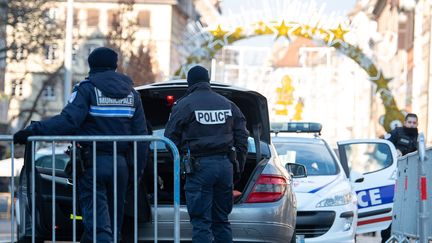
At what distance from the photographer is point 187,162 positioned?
9711 millimetres

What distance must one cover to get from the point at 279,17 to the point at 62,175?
79.9 feet

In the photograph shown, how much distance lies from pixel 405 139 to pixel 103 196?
976 cm

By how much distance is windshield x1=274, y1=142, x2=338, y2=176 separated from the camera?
1512cm

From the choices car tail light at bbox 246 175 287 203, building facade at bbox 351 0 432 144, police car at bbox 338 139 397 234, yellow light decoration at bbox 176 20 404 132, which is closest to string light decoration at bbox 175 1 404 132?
yellow light decoration at bbox 176 20 404 132

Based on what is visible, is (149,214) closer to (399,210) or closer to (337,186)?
(399,210)

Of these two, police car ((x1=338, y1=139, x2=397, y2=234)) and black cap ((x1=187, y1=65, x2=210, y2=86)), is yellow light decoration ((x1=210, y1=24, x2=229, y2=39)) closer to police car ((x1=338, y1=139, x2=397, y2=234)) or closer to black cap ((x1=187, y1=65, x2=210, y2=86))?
police car ((x1=338, y1=139, x2=397, y2=234))

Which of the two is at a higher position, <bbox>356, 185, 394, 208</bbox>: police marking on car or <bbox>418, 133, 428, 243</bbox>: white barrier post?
<bbox>418, 133, 428, 243</bbox>: white barrier post

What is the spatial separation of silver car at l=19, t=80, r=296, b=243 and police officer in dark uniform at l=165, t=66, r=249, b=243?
0.22m

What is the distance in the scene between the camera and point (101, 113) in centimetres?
917

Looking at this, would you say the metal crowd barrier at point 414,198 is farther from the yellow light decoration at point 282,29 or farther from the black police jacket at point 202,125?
the yellow light decoration at point 282,29

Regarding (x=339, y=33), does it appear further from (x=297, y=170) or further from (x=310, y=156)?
(x=297, y=170)

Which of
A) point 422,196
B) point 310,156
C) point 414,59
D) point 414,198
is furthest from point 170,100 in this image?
point 414,59

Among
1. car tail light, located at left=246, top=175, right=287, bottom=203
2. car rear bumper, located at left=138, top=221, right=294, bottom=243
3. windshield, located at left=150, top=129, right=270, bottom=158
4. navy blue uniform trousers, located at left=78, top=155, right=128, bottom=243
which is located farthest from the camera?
windshield, located at left=150, top=129, right=270, bottom=158

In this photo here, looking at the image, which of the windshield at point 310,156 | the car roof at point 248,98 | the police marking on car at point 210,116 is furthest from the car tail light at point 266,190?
the windshield at point 310,156
